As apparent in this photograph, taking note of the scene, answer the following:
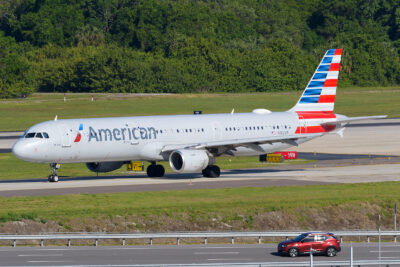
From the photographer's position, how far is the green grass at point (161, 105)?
138250 mm

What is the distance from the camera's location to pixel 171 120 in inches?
2603

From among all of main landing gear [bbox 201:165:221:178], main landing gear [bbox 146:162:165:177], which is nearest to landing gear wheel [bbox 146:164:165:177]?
main landing gear [bbox 146:162:165:177]

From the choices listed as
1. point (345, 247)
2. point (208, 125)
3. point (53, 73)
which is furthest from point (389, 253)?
point (53, 73)

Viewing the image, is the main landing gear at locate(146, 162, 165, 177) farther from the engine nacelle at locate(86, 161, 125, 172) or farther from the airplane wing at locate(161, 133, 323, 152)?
the airplane wing at locate(161, 133, 323, 152)

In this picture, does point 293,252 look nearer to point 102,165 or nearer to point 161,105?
point 102,165

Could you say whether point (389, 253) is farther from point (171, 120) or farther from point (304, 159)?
point (304, 159)

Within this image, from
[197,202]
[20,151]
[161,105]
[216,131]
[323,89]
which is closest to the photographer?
[197,202]

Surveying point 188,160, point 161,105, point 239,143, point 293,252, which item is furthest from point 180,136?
point 161,105

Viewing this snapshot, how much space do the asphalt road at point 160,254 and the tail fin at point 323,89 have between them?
30.0 metres

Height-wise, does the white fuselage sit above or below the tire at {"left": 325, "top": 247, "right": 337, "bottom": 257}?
above

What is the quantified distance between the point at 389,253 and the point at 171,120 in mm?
28486

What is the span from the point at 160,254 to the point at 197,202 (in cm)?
1289

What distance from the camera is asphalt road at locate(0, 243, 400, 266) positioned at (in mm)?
38656

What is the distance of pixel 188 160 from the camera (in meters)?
62.0
